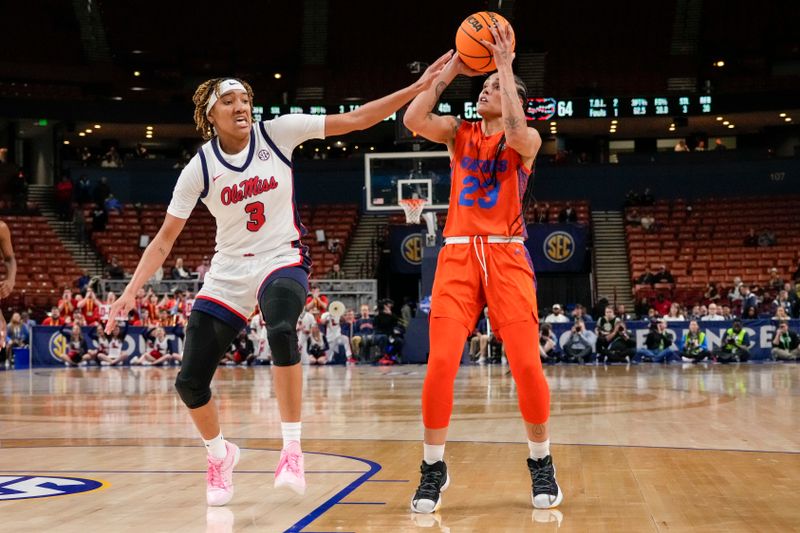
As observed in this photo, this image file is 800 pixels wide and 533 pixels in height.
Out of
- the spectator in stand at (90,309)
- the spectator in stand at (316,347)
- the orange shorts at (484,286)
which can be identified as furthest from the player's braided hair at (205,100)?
the spectator in stand at (90,309)

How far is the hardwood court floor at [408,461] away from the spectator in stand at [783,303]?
10.6 m

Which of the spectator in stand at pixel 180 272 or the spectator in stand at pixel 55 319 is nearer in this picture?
the spectator in stand at pixel 55 319

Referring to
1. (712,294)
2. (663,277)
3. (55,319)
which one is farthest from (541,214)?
(55,319)

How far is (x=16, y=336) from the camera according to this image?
24.5 meters

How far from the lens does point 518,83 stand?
557 centimetres

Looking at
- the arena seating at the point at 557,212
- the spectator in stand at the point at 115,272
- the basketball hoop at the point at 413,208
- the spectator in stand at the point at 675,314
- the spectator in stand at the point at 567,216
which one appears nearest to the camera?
the spectator in stand at the point at 675,314

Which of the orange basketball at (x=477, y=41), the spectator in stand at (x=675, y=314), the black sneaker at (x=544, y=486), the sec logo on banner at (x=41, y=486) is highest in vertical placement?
the orange basketball at (x=477, y=41)

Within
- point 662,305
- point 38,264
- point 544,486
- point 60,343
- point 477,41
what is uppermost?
point 477,41

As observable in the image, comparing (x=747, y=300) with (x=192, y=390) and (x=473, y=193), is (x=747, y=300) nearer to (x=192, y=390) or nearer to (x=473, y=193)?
(x=473, y=193)

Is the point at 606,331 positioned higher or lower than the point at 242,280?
lower

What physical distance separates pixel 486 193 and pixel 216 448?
191 cm

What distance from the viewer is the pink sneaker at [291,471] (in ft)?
16.4

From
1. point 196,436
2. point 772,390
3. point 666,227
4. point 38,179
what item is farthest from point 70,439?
point 38,179

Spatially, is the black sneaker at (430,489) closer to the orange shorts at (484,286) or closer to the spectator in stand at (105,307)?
the orange shorts at (484,286)
